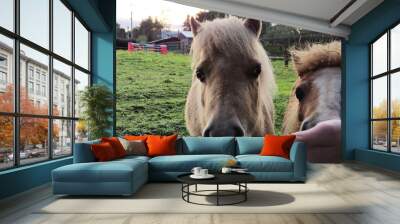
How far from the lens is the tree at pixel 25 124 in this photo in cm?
466

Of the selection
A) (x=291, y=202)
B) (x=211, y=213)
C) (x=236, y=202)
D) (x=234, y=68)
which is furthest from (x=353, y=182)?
(x=234, y=68)

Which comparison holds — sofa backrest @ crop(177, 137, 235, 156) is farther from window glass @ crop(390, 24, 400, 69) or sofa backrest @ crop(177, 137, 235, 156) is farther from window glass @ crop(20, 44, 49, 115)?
window glass @ crop(390, 24, 400, 69)

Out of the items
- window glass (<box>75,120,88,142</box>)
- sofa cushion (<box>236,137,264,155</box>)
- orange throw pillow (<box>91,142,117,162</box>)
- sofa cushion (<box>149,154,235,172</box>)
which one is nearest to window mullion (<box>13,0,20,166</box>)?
orange throw pillow (<box>91,142,117,162</box>)

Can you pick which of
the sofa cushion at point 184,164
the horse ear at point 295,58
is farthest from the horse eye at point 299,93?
the sofa cushion at point 184,164

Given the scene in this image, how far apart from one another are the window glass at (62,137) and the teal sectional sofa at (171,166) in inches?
43.9

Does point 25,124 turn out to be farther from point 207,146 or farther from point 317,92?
point 317,92

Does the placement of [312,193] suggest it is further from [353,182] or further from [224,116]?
[224,116]

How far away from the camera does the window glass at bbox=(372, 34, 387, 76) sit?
329 inches

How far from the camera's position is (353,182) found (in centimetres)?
596

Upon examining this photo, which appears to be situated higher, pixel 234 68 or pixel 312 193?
pixel 234 68

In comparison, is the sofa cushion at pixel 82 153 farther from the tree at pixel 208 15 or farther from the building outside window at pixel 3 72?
the tree at pixel 208 15

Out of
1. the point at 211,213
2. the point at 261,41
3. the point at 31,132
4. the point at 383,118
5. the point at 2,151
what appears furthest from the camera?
the point at 261,41

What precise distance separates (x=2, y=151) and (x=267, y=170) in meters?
3.63

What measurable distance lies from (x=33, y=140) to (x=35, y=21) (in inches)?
70.2
